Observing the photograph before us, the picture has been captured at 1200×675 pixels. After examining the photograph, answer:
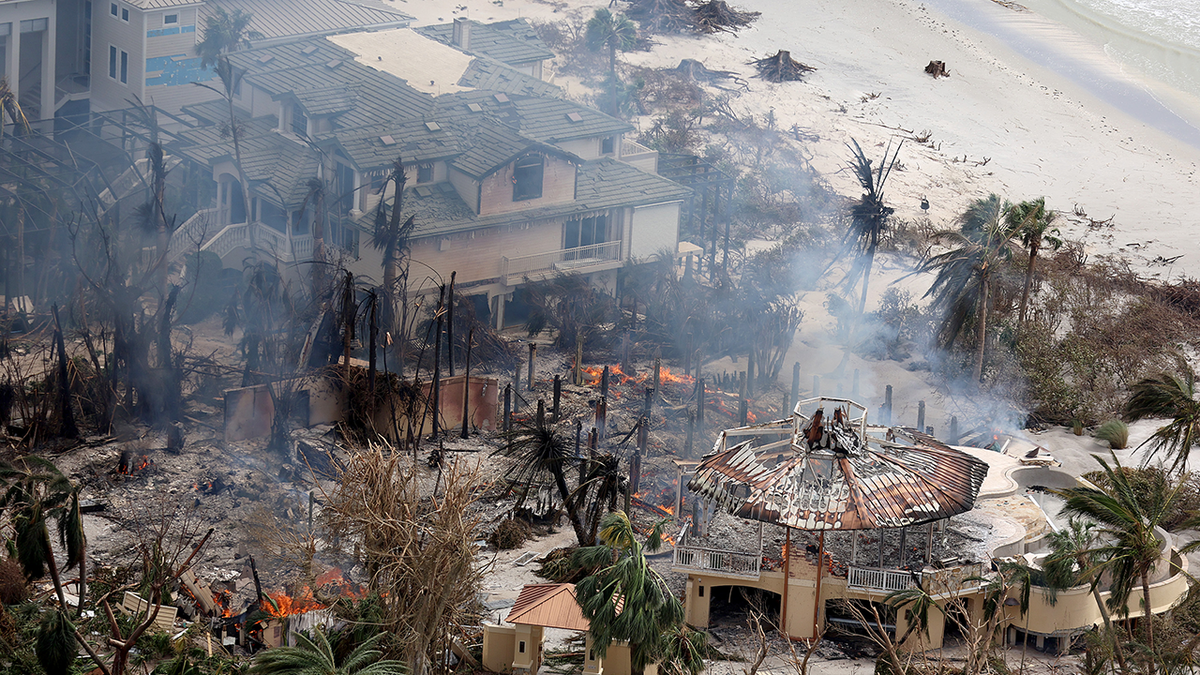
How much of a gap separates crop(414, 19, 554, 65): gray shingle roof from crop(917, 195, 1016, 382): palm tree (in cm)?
2101

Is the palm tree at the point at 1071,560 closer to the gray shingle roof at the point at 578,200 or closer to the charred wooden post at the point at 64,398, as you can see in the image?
the gray shingle roof at the point at 578,200

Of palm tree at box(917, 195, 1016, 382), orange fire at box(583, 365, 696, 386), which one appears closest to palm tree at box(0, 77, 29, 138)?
orange fire at box(583, 365, 696, 386)

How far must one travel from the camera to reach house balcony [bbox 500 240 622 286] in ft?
181

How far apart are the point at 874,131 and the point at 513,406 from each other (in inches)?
1182

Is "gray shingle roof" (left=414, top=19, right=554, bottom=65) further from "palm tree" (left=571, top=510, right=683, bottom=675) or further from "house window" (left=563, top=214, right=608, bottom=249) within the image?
"palm tree" (left=571, top=510, right=683, bottom=675)

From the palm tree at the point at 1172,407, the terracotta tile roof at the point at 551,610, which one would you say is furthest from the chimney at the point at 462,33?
the terracotta tile roof at the point at 551,610

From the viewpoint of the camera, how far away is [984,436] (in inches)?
1905

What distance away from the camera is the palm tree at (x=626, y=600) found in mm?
30750

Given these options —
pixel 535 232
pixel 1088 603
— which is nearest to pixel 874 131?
pixel 535 232

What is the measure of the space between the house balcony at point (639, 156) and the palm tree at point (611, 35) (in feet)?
33.3

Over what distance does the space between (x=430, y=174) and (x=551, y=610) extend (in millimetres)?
25087

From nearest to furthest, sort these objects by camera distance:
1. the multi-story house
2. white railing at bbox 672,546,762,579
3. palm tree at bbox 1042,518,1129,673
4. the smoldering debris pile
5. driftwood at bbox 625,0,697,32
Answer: palm tree at bbox 1042,518,1129,673
white railing at bbox 672,546,762,579
the multi-story house
driftwood at bbox 625,0,697,32
the smoldering debris pile

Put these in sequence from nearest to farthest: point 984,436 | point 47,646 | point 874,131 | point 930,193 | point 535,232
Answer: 1. point 47,646
2. point 984,436
3. point 535,232
4. point 930,193
5. point 874,131

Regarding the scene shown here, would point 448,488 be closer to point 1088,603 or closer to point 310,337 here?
point 1088,603
